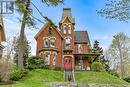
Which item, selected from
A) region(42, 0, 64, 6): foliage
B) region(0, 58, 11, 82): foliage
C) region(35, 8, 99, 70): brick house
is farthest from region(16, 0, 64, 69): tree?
region(35, 8, 99, 70): brick house

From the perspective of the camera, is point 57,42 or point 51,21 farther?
point 57,42

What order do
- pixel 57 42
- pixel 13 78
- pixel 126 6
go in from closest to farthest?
pixel 126 6
pixel 13 78
pixel 57 42

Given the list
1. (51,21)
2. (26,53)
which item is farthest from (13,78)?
(26,53)

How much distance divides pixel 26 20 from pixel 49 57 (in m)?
14.7

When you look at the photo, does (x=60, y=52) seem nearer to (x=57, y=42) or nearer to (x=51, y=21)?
(x=57, y=42)

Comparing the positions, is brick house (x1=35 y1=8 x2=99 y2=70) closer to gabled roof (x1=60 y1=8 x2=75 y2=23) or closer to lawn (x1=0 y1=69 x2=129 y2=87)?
gabled roof (x1=60 y1=8 x2=75 y2=23)

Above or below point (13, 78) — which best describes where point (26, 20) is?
above

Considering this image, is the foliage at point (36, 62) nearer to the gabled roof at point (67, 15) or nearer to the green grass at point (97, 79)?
the green grass at point (97, 79)

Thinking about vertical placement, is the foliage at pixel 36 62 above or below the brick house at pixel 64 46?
below

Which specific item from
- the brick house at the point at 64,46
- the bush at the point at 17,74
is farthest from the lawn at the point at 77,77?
the brick house at the point at 64,46

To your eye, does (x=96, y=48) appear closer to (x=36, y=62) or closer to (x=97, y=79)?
(x=36, y=62)

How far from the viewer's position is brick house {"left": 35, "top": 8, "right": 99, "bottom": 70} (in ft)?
164

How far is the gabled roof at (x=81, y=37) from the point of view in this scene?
182 ft

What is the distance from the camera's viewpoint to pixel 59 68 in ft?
156
